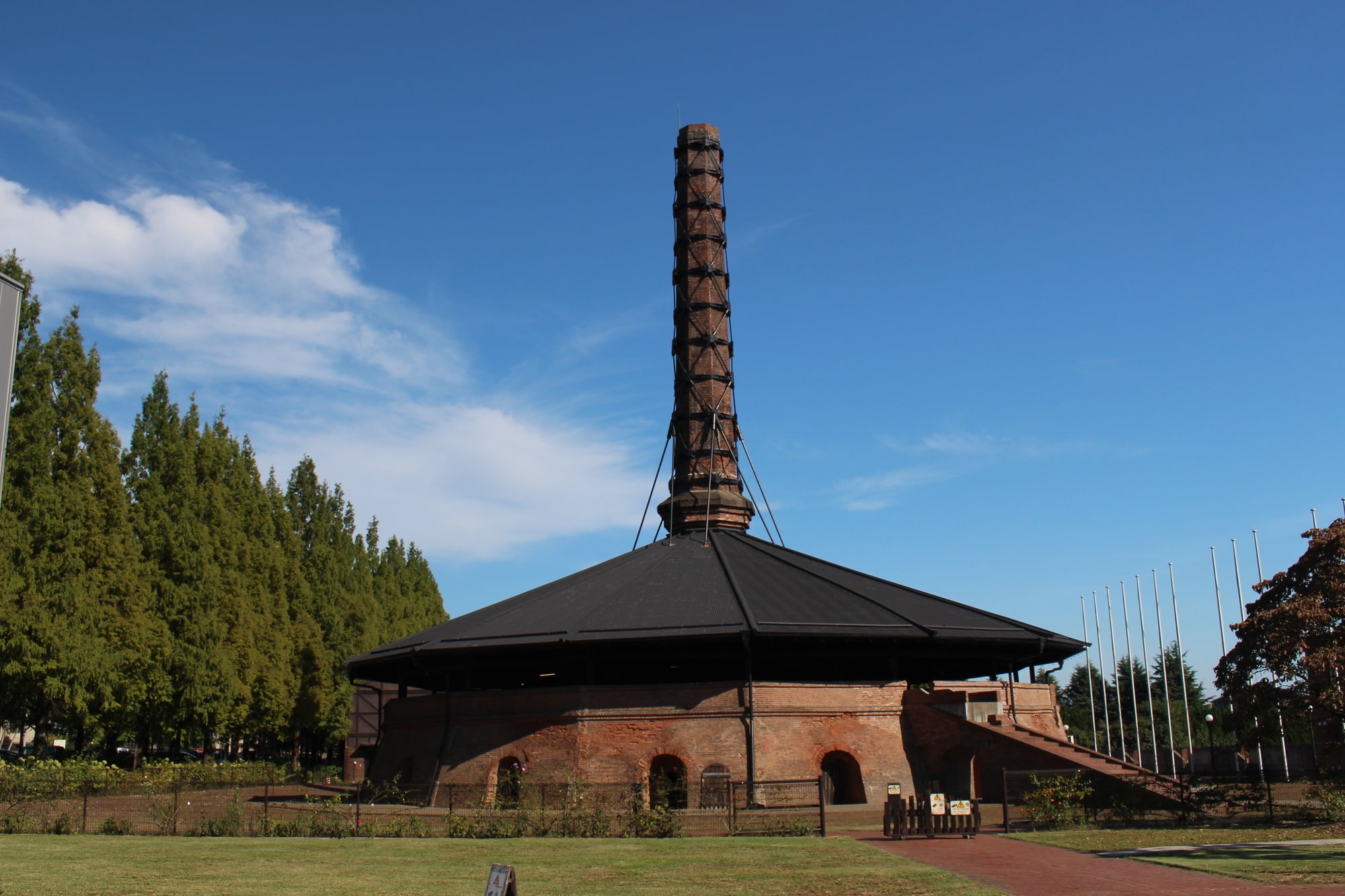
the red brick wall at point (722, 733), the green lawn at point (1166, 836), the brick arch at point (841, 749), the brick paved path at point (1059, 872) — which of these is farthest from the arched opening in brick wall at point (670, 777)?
the green lawn at point (1166, 836)

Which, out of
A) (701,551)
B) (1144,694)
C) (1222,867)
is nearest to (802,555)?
(701,551)

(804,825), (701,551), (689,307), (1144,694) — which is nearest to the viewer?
(804,825)

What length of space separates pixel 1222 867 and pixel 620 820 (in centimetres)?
1021

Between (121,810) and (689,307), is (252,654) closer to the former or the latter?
(121,810)

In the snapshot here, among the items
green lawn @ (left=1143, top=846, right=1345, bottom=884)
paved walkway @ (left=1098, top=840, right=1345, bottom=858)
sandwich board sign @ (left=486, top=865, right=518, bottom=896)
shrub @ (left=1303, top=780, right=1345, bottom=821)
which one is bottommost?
paved walkway @ (left=1098, top=840, right=1345, bottom=858)

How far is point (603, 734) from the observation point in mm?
25641

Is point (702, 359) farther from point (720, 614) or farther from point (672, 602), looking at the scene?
point (720, 614)

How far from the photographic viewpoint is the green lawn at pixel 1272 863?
13070 millimetres

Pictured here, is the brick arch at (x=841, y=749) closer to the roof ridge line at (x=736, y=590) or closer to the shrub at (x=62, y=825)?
the roof ridge line at (x=736, y=590)

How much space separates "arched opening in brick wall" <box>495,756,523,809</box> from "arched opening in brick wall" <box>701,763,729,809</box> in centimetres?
412

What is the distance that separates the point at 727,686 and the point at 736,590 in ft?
10.4

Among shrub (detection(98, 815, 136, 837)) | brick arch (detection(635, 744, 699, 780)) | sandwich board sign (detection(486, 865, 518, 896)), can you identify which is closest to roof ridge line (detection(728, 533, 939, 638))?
brick arch (detection(635, 744, 699, 780))

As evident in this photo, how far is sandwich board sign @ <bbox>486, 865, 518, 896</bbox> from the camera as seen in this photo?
7839 millimetres

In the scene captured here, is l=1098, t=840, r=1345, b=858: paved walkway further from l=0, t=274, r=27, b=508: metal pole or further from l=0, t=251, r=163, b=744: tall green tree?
l=0, t=251, r=163, b=744: tall green tree
